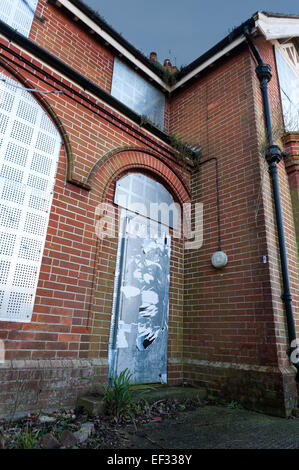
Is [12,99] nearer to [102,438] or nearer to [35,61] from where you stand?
[35,61]

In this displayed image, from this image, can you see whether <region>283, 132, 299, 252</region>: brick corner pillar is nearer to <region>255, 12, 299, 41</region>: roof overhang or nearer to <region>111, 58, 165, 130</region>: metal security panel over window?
<region>255, 12, 299, 41</region>: roof overhang

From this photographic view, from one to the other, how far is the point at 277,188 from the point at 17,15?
5.09 m

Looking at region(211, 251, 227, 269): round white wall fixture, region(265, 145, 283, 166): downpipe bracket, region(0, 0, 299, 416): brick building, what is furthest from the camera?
region(211, 251, 227, 269): round white wall fixture

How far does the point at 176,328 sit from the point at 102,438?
8.18 ft

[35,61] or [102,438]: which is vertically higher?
[35,61]

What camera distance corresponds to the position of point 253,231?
4.42 m

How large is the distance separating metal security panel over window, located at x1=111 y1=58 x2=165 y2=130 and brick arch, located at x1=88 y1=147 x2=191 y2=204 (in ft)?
5.23

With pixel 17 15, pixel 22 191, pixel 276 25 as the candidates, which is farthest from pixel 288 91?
pixel 22 191

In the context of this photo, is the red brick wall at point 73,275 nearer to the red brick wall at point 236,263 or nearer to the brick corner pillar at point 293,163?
the red brick wall at point 236,263

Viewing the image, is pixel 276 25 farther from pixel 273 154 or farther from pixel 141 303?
pixel 141 303

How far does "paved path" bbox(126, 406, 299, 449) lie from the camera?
2523 mm

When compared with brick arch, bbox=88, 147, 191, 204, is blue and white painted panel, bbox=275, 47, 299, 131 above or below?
above

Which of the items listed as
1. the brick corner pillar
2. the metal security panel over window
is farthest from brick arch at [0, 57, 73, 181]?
the brick corner pillar

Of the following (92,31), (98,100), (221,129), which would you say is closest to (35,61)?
(98,100)
